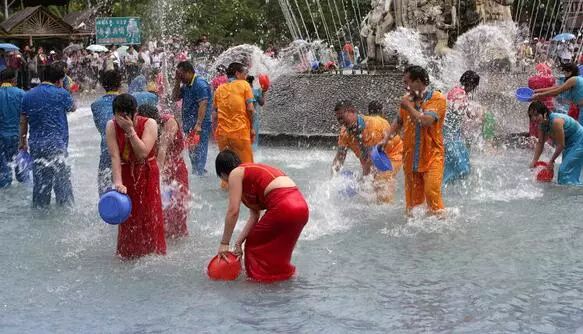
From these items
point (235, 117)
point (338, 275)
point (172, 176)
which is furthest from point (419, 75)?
point (235, 117)

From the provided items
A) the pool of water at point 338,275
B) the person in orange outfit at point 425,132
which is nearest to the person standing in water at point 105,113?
the pool of water at point 338,275

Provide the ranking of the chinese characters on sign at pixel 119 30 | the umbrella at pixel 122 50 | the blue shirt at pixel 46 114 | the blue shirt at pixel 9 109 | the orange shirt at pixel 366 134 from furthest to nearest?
1. the chinese characters on sign at pixel 119 30
2. the umbrella at pixel 122 50
3. the blue shirt at pixel 9 109
4. the blue shirt at pixel 46 114
5. the orange shirt at pixel 366 134

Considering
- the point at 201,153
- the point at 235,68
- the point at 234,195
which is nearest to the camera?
the point at 234,195

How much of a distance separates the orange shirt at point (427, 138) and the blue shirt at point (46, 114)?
3.76 metres

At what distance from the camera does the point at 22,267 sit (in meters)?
6.31

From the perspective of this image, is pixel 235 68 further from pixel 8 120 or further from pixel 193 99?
pixel 8 120

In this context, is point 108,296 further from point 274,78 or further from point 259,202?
point 274,78

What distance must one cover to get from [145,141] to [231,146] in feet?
11.6

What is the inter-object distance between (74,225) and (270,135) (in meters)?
5.94

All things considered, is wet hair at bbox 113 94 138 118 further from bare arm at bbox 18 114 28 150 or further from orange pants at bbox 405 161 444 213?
bare arm at bbox 18 114 28 150

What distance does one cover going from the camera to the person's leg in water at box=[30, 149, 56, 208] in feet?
28.7

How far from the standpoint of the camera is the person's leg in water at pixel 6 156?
10.2 meters

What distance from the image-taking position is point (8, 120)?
10172 millimetres

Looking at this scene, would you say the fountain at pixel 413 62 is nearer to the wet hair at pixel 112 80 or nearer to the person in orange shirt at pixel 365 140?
the person in orange shirt at pixel 365 140
